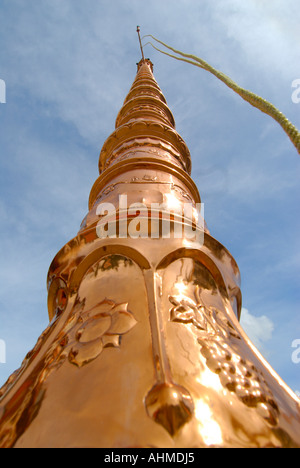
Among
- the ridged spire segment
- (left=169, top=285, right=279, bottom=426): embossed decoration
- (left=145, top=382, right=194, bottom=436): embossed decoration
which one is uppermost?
the ridged spire segment

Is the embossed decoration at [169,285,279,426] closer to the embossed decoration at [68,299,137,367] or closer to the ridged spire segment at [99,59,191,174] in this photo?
the embossed decoration at [68,299,137,367]

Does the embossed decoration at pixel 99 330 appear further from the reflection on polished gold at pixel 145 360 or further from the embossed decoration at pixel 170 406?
the embossed decoration at pixel 170 406

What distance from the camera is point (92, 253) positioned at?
79 centimetres

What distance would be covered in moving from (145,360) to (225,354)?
0.15 meters

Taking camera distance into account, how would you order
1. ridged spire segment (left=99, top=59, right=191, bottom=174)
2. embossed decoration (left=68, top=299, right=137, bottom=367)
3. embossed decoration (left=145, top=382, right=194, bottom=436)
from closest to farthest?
embossed decoration (left=145, top=382, right=194, bottom=436) < embossed decoration (left=68, top=299, right=137, bottom=367) < ridged spire segment (left=99, top=59, right=191, bottom=174)

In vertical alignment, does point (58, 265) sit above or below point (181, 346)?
above

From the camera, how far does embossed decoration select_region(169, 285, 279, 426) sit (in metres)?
0.49

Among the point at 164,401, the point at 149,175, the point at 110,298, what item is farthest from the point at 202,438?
the point at 149,175

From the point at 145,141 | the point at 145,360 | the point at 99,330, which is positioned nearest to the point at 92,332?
the point at 99,330

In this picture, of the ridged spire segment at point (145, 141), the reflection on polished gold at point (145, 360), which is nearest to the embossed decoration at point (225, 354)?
the reflection on polished gold at point (145, 360)

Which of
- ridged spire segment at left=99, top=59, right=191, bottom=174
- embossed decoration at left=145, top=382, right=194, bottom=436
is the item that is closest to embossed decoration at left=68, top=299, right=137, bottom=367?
embossed decoration at left=145, top=382, right=194, bottom=436

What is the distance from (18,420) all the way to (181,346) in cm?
26

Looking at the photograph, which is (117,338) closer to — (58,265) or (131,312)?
(131,312)

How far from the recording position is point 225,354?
1.86 ft
